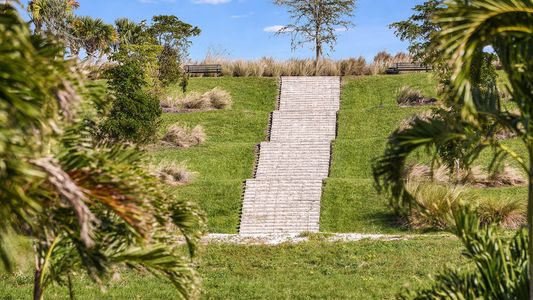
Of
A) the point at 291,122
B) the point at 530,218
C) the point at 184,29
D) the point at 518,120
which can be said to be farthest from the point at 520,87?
the point at 184,29

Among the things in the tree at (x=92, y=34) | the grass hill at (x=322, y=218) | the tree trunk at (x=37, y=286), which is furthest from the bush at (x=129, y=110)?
the tree at (x=92, y=34)

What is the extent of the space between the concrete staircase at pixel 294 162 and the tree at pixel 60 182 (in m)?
11.4

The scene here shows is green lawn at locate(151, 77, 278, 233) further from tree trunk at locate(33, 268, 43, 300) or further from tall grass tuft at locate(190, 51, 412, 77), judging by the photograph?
tree trunk at locate(33, 268, 43, 300)

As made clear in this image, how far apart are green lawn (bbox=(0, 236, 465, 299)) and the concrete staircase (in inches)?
152

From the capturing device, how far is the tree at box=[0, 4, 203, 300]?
4016mm

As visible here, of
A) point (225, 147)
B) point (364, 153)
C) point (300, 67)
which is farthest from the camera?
point (300, 67)

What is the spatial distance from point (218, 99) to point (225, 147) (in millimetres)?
6636

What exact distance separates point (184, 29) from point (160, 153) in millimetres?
11575

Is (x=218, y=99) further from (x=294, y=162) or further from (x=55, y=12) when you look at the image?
(x=55, y=12)

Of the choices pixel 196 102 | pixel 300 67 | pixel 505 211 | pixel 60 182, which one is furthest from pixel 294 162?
pixel 60 182

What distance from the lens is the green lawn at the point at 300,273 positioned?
35.8 feet

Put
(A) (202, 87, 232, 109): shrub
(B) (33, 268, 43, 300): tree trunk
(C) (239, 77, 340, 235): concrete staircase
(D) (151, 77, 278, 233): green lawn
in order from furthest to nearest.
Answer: (A) (202, 87, 232, 109): shrub
(D) (151, 77, 278, 233): green lawn
(C) (239, 77, 340, 235): concrete staircase
(B) (33, 268, 43, 300): tree trunk

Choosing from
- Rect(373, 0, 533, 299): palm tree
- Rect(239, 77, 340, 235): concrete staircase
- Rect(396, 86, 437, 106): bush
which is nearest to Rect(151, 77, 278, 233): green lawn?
Rect(239, 77, 340, 235): concrete staircase

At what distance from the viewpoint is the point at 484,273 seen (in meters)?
6.35
